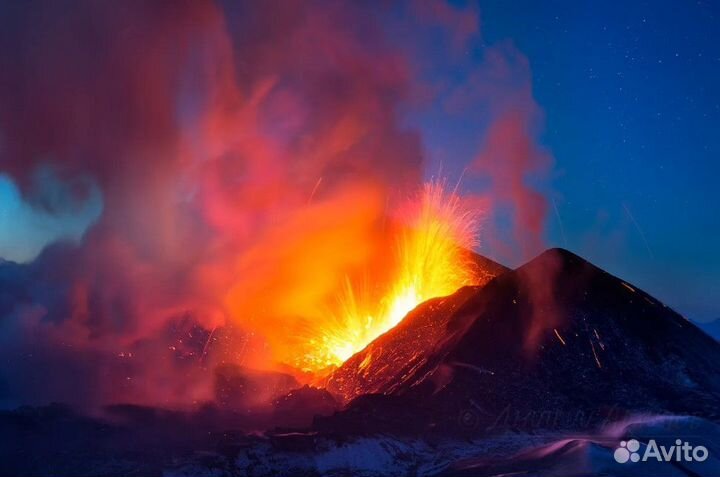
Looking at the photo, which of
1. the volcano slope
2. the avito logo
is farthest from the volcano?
the avito logo

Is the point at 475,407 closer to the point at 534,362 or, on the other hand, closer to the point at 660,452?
the point at 534,362

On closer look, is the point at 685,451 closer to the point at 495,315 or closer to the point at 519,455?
the point at 519,455

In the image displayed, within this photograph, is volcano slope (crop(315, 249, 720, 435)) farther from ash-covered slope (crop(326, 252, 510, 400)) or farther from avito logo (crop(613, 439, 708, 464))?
avito logo (crop(613, 439, 708, 464))

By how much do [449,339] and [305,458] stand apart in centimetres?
2276

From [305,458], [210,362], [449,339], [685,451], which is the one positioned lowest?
[685,451]

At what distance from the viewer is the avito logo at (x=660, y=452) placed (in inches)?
1378

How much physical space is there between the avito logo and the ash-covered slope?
64.9 ft

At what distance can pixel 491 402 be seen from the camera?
4681 cm

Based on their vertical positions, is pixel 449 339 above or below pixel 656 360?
above

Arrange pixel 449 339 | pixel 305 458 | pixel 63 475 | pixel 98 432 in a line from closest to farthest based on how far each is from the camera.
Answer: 1. pixel 63 475
2. pixel 305 458
3. pixel 98 432
4. pixel 449 339

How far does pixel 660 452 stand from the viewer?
36312 mm

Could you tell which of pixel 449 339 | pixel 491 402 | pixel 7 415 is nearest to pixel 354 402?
pixel 491 402

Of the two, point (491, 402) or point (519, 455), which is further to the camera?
point (491, 402)

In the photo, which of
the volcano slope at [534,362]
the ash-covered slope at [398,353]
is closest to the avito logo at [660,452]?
the volcano slope at [534,362]
